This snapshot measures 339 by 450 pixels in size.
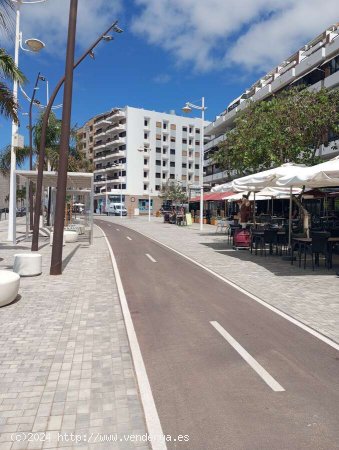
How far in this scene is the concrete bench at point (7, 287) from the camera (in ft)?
24.1

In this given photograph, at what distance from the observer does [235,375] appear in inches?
181

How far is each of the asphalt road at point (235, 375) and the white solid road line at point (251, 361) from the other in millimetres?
11

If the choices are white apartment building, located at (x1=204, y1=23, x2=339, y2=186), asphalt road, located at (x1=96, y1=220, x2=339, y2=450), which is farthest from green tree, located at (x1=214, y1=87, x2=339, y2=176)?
asphalt road, located at (x1=96, y1=220, x2=339, y2=450)

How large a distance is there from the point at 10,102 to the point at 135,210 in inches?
2791

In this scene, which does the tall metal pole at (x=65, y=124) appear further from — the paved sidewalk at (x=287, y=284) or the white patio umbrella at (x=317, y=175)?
the white patio umbrella at (x=317, y=175)

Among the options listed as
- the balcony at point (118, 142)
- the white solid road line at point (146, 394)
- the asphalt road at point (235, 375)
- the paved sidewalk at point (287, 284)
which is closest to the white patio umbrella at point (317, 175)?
the paved sidewalk at point (287, 284)

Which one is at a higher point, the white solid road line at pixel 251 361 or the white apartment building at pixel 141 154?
the white apartment building at pixel 141 154

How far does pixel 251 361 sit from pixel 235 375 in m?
0.51

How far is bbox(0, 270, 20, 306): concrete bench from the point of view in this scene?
24.1 ft

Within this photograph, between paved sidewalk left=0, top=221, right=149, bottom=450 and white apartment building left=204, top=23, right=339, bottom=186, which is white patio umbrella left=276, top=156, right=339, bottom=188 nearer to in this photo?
paved sidewalk left=0, top=221, right=149, bottom=450

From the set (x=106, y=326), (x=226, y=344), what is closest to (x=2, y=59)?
(x=106, y=326)

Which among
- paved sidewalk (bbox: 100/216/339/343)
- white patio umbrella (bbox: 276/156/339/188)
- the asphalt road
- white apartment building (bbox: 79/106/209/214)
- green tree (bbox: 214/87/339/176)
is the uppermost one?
white apartment building (bbox: 79/106/209/214)

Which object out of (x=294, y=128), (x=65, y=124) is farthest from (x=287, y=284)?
(x=294, y=128)

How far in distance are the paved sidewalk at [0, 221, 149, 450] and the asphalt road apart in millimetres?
383
